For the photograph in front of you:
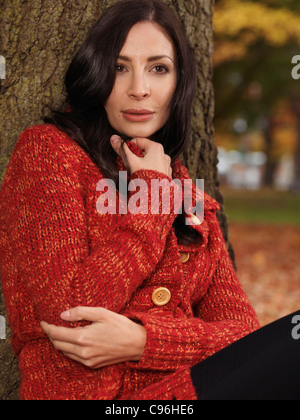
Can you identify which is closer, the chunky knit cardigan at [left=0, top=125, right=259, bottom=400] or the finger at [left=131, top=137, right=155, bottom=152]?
the chunky knit cardigan at [left=0, top=125, right=259, bottom=400]

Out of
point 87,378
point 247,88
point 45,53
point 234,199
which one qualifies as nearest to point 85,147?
point 45,53

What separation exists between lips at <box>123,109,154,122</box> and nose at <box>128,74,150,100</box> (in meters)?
0.05

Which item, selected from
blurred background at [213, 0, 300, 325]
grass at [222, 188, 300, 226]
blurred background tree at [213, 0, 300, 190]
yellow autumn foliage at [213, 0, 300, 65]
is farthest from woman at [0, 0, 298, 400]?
grass at [222, 188, 300, 226]

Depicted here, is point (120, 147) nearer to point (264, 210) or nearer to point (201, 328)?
point (201, 328)

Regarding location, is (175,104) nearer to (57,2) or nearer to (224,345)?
(57,2)

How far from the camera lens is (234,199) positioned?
63.4ft

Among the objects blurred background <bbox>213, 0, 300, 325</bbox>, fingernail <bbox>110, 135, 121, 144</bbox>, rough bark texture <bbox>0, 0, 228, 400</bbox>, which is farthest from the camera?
blurred background <bbox>213, 0, 300, 325</bbox>

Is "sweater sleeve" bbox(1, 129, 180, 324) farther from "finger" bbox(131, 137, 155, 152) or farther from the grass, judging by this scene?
the grass

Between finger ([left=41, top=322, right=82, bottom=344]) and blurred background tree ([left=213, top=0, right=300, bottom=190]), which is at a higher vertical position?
blurred background tree ([left=213, top=0, right=300, bottom=190])

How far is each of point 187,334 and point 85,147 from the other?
2.54 feet

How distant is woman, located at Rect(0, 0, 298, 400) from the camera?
1.79m

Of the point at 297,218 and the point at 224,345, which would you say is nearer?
the point at 224,345

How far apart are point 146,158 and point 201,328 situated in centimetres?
66

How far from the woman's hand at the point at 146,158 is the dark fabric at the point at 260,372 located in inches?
28.9
